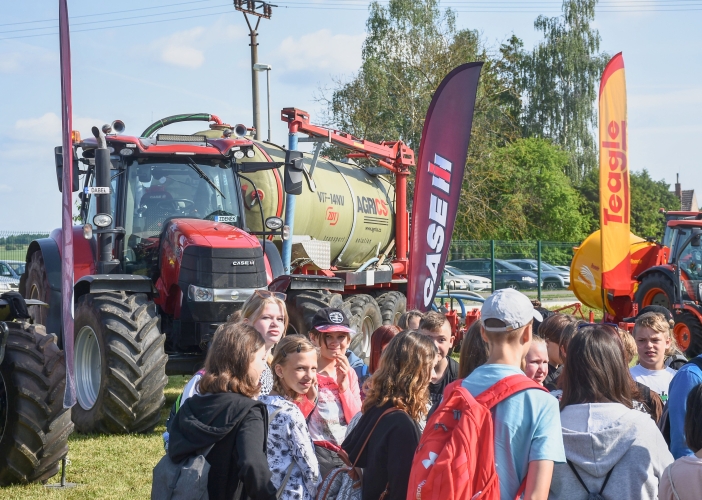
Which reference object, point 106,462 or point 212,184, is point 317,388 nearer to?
point 106,462

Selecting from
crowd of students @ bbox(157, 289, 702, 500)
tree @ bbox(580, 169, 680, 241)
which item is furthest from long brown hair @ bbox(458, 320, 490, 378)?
tree @ bbox(580, 169, 680, 241)

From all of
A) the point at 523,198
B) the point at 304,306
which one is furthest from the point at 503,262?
the point at 304,306

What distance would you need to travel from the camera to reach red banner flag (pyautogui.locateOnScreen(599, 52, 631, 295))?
1186 cm

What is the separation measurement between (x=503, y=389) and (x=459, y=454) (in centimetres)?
28

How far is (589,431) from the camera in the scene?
9.80 feet

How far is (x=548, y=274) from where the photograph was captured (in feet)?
78.3

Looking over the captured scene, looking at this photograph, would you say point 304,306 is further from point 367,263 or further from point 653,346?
point 367,263

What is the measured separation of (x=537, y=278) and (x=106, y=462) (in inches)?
728

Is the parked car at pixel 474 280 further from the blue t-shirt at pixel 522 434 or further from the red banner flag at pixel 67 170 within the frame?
the blue t-shirt at pixel 522 434

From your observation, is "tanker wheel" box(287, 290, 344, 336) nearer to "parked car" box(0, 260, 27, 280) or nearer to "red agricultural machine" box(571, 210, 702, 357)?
"red agricultural machine" box(571, 210, 702, 357)

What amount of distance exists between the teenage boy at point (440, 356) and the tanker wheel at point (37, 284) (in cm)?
483

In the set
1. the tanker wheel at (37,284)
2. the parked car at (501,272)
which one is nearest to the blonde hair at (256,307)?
the tanker wheel at (37,284)

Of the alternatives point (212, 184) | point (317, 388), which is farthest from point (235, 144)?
point (317, 388)

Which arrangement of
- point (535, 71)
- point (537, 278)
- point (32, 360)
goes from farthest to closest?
point (535, 71) → point (537, 278) → point (32, 360)
